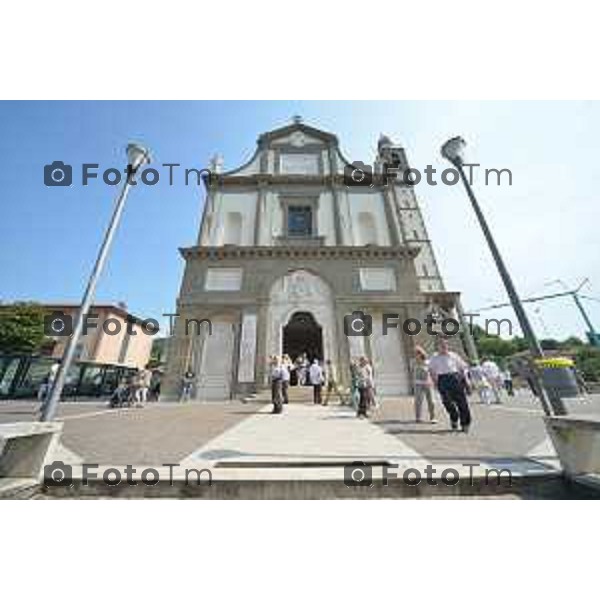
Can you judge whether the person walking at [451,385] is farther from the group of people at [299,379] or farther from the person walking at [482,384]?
the person walking at [482,384]

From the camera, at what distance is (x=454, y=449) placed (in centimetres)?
493

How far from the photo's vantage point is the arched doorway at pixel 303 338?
2316 cm

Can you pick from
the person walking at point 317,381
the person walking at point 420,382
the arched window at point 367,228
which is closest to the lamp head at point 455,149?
the person walking at point 420,382

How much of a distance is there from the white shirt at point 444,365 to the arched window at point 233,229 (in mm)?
16977

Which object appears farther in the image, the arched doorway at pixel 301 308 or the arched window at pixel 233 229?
the arched window at pixel 233 229

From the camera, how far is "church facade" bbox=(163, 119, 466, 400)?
19.6 m

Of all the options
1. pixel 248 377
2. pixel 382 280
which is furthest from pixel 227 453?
pixel 382 280

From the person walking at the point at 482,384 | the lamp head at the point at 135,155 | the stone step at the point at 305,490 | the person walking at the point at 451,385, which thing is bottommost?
the stone step at the point at 305,490

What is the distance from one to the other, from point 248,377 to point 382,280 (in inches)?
352

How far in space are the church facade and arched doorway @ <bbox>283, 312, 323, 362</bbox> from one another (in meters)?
0.07

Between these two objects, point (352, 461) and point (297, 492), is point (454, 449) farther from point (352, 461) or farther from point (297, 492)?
point (297, 492)

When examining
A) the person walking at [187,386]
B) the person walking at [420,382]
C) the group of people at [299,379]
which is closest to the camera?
the person walking at [420,382]

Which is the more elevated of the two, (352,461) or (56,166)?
(56,166)
